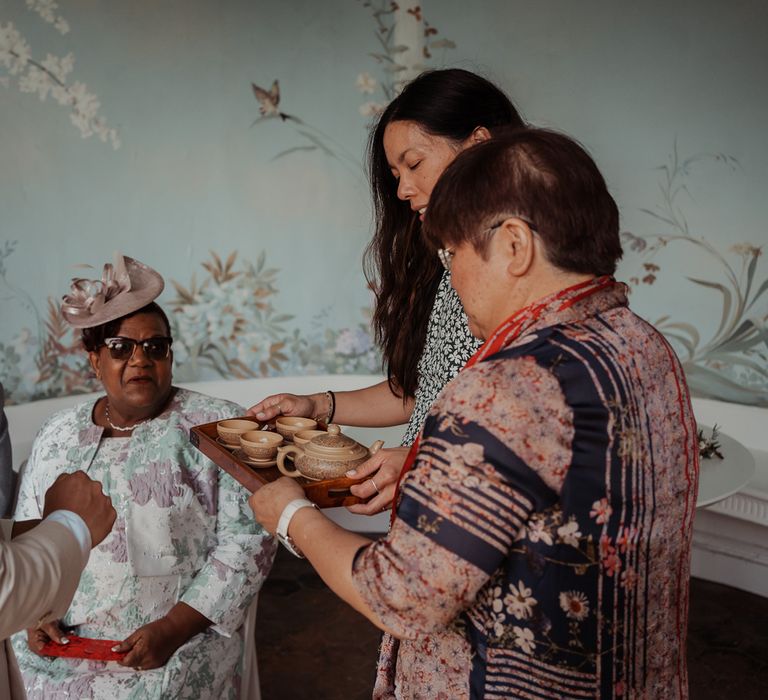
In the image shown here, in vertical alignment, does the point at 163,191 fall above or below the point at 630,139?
below

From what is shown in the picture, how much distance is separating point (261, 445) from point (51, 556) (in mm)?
603

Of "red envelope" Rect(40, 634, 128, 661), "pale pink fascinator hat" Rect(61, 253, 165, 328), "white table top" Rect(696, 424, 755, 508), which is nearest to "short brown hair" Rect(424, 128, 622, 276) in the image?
"pale pink fascinator hat" Rect(61, 253, 165, 328)

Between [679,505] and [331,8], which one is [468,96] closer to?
[679,505]

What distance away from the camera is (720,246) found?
4383 mm

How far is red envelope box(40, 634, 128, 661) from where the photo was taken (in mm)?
2227

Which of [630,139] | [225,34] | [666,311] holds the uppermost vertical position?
[225,34]

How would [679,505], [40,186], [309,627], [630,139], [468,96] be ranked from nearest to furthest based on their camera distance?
[679,505] → [468,96] → [309,627] → [40,186] → [630,139]

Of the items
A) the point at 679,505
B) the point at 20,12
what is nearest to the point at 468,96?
the point at 679,505

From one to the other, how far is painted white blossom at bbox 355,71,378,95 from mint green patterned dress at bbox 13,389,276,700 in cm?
275

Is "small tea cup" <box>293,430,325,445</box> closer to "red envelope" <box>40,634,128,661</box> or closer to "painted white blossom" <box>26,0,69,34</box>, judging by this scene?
"red envelope" <box>40,634,128,661</box>

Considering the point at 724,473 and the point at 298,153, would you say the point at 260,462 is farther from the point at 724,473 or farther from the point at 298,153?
the point at 298,153

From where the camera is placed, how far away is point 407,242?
88.3 inches

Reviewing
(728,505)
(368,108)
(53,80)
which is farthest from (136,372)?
(728,505)

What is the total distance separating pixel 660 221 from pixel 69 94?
314cm
